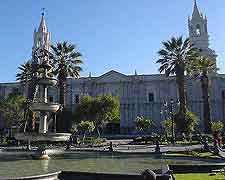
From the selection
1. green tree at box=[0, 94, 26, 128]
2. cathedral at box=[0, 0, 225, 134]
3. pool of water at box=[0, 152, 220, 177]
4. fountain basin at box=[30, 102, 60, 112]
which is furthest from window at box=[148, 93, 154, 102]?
fountain basin at box=[30, 102, 60, 112]

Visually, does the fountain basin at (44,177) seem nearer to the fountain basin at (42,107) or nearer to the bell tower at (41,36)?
the fountain basin at (42,107)

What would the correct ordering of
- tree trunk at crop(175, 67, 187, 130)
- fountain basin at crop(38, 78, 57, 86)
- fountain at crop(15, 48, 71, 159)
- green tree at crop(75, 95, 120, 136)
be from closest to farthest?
1. fountain at crop(15, 48, 71, 159)
2. fountain basin at crop(38, 78, 57, 86)
3. tree trunk at crop(175, 67, 187, 130)
4. green tree at crop(75, 95, 120, 136)

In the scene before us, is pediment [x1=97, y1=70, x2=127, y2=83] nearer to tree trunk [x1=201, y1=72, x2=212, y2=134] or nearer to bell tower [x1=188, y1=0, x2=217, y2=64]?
bell tower [x1=188, y1=0, x2=217, y2=64]

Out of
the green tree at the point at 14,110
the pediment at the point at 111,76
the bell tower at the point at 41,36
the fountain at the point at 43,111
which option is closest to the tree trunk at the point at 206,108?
the pediment at the point at 111,76

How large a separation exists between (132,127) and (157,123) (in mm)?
5043

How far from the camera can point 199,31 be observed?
73.2 metres

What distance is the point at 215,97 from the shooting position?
69438 millimetres

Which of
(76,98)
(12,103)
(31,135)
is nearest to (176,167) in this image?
(31,135)

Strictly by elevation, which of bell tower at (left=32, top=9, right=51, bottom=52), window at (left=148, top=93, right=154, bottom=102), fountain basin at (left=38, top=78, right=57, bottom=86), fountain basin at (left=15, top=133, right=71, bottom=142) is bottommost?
fountain basin at (left=15, top=133, right=71, bottom=142)

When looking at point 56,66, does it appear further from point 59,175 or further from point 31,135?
point 59,175

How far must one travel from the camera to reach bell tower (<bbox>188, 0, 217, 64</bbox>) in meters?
72.4

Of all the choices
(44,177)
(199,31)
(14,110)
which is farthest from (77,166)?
(199,31)

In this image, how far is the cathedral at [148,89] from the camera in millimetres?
69812

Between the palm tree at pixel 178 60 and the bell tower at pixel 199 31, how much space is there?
29.5 metres
